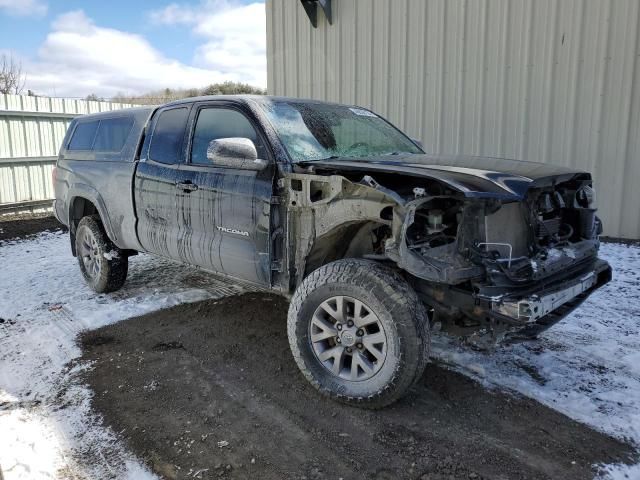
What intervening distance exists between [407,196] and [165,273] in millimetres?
4092

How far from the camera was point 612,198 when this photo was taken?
23.5ft

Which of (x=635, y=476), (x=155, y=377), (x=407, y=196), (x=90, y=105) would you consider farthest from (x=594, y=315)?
(x=90, y=105)

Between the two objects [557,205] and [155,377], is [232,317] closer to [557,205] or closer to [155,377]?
[155,377]

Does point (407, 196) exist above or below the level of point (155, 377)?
above

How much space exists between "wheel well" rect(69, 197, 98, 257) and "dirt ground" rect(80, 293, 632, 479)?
2207 mm

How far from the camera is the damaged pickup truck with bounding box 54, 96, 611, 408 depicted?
285cm

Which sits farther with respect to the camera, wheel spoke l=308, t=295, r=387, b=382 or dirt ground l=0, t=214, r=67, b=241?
dirt ground l=0, t=214, r=67, b=241

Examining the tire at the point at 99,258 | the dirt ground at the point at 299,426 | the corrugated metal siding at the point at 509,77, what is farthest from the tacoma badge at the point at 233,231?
the corrugated metal siding at the point at 509,77

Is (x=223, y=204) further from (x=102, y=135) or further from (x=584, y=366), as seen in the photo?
(x=584, y=366)

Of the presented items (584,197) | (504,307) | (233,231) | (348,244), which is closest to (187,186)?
(233,231)

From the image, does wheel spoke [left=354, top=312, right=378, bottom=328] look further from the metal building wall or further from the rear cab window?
the metal building wall

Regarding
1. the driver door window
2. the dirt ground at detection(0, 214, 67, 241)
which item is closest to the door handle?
the driver door window

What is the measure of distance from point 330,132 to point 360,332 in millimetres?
1791

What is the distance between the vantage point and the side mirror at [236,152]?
351 centimetres
